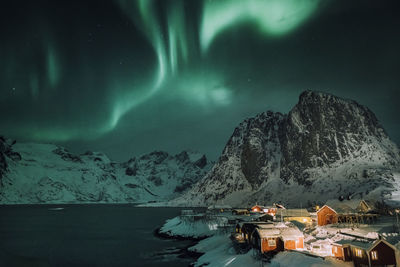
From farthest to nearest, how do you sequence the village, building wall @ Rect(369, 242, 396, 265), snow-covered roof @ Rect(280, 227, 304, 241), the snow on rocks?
the snow on rocks < snow-covered roof @ Rect(280, 227, 304, 241) < the village < building wall @ Rect(369, 242, 396, 265)

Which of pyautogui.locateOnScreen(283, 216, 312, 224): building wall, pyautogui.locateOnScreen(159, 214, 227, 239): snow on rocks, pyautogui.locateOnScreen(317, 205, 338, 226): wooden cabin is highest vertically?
pyautogui.locateOnScreen(317, 205, 338, 226): wooden cabin

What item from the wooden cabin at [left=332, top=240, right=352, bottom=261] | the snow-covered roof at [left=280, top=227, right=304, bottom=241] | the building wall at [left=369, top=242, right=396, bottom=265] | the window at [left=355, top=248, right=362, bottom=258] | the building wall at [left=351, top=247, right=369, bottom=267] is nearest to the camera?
the building wall at [left=369, top=242, right=396, bottom=265]

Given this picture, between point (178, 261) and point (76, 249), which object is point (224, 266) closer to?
point (178, 261)

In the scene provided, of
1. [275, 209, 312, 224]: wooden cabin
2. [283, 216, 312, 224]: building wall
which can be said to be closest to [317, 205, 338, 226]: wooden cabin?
[275, 209, 312, 224]: wooden cabin

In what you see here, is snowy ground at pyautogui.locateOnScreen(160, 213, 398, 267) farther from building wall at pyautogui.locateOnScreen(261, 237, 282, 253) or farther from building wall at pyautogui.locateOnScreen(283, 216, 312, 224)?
building wall at pyautogui.locateOnScreen(283, 216, 312, 224)

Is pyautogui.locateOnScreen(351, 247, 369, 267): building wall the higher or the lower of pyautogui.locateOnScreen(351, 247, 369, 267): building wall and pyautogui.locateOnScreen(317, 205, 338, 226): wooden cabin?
the higher

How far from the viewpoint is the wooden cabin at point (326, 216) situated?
7656cm

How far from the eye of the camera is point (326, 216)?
77.0m

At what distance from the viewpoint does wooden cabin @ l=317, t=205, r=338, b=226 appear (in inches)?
3014

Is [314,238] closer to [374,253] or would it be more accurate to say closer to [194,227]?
[374,253]

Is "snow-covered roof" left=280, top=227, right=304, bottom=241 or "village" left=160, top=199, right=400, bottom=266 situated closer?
"village" left=160, top=199, right=400, bottom=266

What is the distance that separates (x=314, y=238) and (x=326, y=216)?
24373 mm

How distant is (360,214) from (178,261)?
47302 mm

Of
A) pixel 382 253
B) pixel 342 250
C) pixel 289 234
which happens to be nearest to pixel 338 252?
pixel 342 250
